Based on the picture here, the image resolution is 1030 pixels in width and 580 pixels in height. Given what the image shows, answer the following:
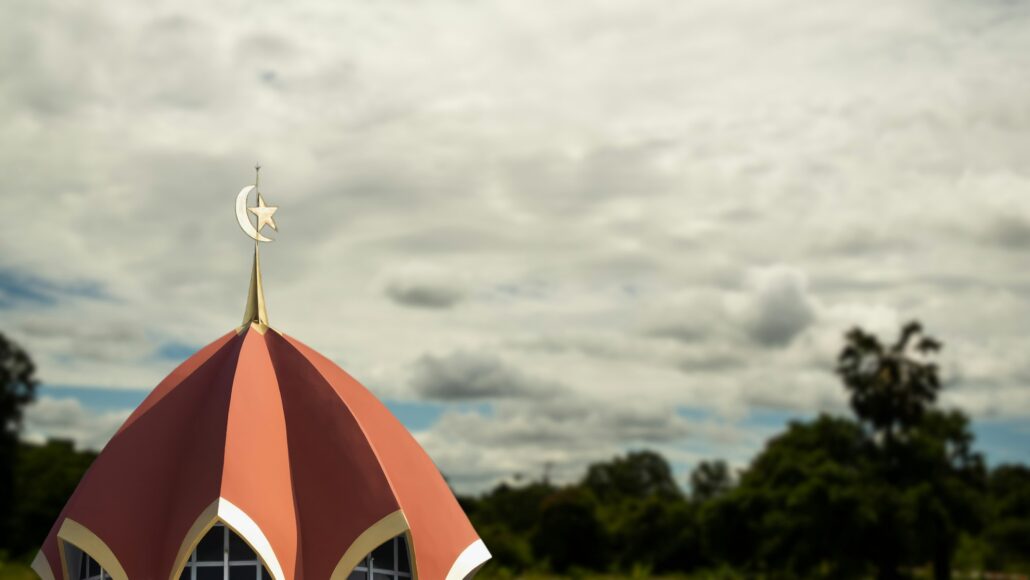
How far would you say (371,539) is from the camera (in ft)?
58.4

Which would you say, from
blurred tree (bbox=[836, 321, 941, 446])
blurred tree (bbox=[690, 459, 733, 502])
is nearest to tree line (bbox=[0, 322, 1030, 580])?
blurred tree (bbox=[836, 321, 941, 446])

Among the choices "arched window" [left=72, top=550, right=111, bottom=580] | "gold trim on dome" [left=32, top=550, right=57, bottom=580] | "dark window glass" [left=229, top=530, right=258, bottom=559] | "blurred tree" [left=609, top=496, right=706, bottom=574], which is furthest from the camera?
"blurred tree" [left=609, top=496, right=706, bottom=574]

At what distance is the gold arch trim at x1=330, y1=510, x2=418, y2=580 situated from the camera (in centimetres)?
1770

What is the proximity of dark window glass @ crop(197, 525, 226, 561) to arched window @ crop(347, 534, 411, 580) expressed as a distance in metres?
2.25

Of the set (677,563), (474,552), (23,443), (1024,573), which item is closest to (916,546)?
(1024,573)

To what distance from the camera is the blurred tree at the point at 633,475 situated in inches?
3979

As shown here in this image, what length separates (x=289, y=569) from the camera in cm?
1755

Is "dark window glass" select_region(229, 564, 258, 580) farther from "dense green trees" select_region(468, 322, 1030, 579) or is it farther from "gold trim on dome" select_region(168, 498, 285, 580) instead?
"dense green trees" select_region(468, 322, 1030, 579)

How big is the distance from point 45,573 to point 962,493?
46160 millimetres

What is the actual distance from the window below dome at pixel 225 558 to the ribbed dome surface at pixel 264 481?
1.82ft

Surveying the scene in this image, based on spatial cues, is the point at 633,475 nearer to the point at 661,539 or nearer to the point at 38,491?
the point at 661,539

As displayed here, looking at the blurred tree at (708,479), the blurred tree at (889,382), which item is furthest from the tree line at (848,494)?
the blurred tree at (708,479)

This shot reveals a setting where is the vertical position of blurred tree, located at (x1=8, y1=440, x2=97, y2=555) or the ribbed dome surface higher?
blurred tree, located at (x1=8, y1=440, x2=97, y2=555)

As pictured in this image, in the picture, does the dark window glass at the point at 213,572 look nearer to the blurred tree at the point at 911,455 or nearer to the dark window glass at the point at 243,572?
the dark window glass at the point at 243,572
